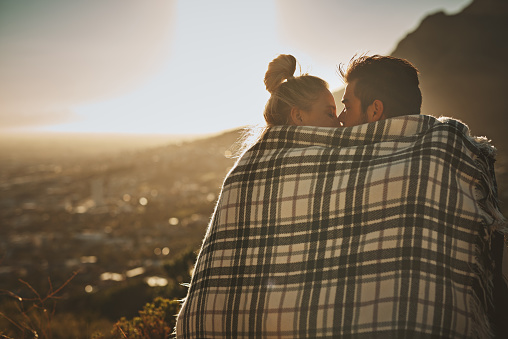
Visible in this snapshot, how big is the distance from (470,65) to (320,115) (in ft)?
157

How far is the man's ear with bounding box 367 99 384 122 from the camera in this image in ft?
8.61

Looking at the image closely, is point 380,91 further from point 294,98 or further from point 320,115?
point 294,98

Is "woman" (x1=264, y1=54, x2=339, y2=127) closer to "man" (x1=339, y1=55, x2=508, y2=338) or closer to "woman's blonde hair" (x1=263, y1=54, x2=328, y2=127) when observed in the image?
"woman's blonde hair" (x1=263, y1=54, x2=328, y2=127)

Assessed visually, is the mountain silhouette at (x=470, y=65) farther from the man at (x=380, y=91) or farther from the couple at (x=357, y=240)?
the couple at (x=357, y=240)

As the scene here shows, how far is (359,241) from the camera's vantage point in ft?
6.27

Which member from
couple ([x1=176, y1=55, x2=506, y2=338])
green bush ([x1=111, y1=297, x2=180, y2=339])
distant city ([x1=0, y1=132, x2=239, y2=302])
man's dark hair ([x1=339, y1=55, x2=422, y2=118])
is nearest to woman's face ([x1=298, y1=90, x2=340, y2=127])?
man's dark hair ([x1=339, y1=55, x2=422, y2=118])

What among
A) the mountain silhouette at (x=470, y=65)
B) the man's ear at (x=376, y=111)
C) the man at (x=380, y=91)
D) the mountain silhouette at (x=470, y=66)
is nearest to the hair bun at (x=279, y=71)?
the man at (x=380, y=91)

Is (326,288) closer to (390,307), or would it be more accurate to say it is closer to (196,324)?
(390,307)

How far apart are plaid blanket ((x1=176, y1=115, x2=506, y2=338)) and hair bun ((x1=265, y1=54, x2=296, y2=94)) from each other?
876 mm

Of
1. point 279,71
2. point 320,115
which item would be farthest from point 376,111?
point 279,71

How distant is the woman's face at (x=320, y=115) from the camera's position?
9.35 feet

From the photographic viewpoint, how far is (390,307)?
175cm

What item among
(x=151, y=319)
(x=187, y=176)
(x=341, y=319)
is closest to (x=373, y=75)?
(x=341, y=319)

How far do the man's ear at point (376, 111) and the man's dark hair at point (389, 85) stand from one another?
2cm
